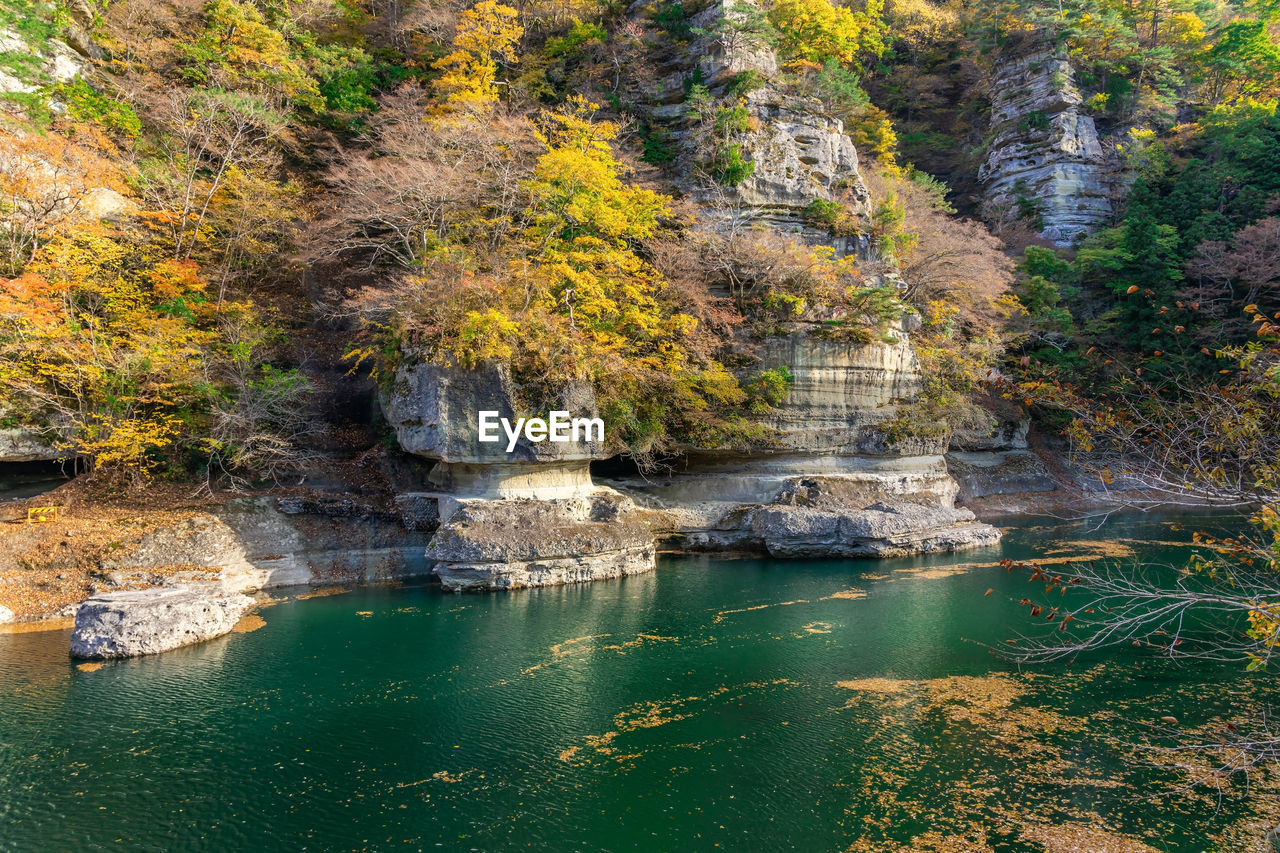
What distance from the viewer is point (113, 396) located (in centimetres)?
1675

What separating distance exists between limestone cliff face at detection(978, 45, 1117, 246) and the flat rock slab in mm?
38593

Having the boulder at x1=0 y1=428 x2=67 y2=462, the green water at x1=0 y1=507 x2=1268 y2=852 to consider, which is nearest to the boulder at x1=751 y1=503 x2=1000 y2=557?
the green water at x1=0 y1=507 x2=1268 y2=852

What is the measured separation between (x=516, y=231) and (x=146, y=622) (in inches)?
533

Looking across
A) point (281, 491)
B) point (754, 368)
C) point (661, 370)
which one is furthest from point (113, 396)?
point (754, 368)

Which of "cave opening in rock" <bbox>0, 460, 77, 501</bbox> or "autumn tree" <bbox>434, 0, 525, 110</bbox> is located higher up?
"autumn tree" <bbox>434, 0, 525, 110</bbox>

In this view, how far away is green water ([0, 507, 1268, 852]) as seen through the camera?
7176 millimetres

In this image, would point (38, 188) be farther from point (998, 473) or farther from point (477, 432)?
point (998, 473)

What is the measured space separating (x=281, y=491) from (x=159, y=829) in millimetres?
12489

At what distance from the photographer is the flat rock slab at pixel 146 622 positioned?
12.1m

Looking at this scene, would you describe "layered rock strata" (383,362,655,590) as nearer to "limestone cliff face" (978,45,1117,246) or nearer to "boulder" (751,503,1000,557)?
"boulder" (751,503,1000,557)

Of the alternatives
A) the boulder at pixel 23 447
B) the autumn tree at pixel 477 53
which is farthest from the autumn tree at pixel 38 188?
the autumn tree at pixel 477 53

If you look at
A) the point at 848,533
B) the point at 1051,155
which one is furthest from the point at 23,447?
the point at 1051,155

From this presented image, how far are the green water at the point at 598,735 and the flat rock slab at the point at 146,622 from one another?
1.57ft

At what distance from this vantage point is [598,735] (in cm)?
934
